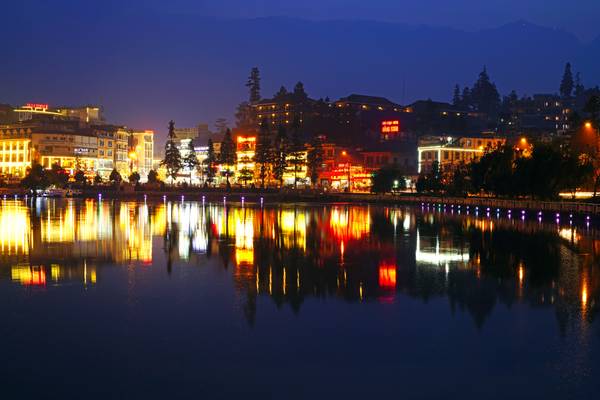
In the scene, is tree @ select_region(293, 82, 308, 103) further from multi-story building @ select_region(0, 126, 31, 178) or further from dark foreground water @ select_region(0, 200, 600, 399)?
dark foreground water @ select_region(0, 200, 600, 399)

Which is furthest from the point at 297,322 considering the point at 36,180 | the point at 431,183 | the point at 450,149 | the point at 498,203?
the point at 36,180

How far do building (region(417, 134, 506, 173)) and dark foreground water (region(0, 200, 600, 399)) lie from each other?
4265 inches

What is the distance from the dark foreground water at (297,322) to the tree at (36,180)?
110433mm

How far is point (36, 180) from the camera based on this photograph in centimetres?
13412

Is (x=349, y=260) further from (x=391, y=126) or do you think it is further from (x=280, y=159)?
(x=391, y=126)

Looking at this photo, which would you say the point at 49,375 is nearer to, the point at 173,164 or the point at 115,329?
the point at 115,329

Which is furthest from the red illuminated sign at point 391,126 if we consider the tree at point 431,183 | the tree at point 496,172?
the tree at point 496,172

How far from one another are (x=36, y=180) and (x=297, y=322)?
427 ft

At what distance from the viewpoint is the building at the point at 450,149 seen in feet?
454

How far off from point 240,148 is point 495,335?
541 feet

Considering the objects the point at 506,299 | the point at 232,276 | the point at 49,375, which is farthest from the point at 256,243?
the point at 49,375

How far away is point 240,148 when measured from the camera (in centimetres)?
17788

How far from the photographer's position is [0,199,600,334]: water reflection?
19.9m

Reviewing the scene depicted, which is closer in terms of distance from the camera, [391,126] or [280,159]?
[280,159]
